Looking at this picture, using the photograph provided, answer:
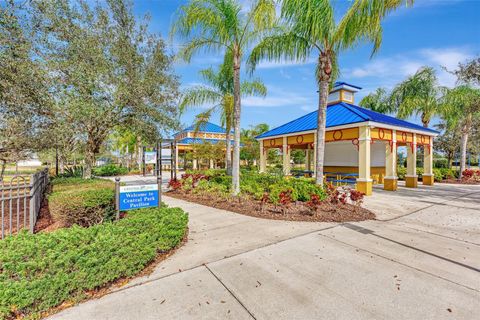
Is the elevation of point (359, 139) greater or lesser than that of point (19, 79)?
lesser

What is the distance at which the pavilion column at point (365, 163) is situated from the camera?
11.2m

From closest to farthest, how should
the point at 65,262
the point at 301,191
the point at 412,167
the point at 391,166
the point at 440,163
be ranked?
the point at 65,262, the point at 301,191, the point at 391,166, the point at 412,167, the point at 440,163

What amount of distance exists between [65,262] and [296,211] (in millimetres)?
5944

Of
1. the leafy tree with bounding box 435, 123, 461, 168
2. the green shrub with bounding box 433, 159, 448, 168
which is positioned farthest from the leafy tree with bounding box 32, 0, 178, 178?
the green shrub with bounding box 433, 159, 448, 168

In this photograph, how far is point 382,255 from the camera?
4141 millimetres

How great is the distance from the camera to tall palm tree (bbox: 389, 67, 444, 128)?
17.3 metres

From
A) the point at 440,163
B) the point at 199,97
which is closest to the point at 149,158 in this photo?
the point at 199,97

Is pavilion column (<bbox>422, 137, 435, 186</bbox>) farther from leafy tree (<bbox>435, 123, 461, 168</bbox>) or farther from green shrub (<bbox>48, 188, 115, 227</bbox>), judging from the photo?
green shrub (<bbox>48, 188, 115, 227</bbox>)

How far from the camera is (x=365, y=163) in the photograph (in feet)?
37.2

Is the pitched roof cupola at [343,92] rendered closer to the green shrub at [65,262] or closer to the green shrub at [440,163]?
the green shrub at [65,262]

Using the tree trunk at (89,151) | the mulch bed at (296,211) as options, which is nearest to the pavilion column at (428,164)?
the mulch bed at (296,211)

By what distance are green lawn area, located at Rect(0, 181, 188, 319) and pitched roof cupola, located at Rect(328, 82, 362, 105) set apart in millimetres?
17335

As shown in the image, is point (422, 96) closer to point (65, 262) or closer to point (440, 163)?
point (65, 262)

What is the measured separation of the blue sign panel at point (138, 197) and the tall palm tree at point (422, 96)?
67.2 feet
